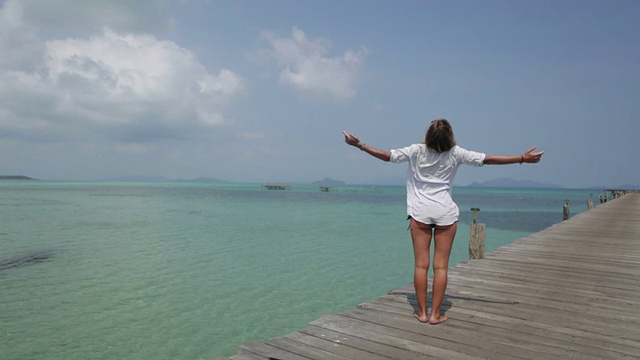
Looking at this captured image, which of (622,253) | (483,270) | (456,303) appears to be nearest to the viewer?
(456,303)

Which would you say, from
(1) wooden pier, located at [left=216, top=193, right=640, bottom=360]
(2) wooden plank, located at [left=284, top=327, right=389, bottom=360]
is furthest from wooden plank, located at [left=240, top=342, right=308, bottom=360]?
(2) wooden plank, located at [left=284, top=327, right=389, bottom=360]

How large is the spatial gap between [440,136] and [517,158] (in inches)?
32.4

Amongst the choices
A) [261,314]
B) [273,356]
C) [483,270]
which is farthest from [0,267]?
[483,270]

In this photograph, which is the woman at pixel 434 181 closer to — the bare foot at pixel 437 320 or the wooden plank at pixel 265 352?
the bare foot at pixel 437 320

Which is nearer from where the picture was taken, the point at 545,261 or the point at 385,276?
the point at 545,261

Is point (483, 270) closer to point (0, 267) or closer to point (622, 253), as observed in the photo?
point (622, 253)

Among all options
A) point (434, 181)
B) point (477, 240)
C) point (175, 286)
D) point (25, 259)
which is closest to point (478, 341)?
point (434, 181)

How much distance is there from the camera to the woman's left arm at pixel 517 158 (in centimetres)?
400

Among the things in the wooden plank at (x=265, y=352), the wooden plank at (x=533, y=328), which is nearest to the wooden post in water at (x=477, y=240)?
the wooden plank at (x=533, y=328)

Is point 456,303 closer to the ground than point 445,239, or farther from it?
closer to the ground

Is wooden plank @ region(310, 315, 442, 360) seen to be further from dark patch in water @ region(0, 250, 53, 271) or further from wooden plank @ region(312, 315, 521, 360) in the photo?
dark patch in water @ region(0, 250, 53, 271)

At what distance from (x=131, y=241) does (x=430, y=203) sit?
1851cm

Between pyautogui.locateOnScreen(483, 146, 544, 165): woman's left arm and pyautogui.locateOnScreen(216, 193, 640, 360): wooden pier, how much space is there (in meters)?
1.80

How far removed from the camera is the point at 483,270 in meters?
7.58
